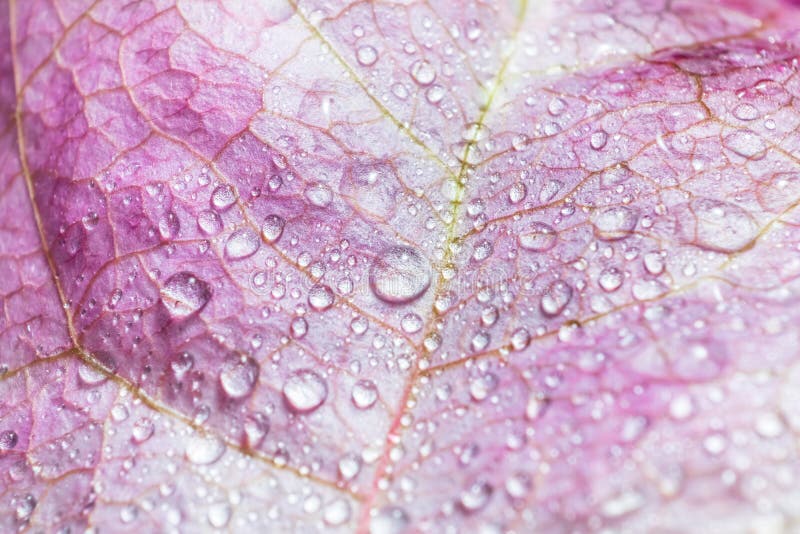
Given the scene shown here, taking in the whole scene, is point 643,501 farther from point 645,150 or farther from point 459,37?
point 459,37

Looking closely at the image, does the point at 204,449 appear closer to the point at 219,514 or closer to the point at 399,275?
the point at 219,514

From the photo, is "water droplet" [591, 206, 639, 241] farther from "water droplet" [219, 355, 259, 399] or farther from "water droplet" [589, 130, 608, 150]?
"water droplet" [219, 355, 259, 399]

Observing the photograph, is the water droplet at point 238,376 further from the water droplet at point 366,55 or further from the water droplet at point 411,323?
the water droplet at point 366,55

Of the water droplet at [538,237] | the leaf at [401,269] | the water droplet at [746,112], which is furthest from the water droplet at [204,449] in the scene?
the water droplet at [746,112]

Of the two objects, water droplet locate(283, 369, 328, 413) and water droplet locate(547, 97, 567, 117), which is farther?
water droplet locate(547, 97, 567, 117)

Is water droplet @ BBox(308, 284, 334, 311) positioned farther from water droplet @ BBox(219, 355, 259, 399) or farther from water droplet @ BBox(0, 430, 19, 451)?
water droplet @ BBox(0, 430, 19, 451)

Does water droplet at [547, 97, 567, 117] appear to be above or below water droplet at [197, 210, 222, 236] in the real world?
above

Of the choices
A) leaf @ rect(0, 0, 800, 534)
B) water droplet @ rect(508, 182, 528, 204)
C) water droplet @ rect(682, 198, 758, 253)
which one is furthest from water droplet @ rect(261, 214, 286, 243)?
water droplet @ rect(682, 198, 758, 253)

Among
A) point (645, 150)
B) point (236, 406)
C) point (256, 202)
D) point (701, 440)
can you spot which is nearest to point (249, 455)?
point (236, 406)

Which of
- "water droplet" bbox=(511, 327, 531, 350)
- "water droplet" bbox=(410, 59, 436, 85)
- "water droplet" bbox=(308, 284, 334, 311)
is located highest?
"water droplet" bbox=(410, 59, 436, 85)
